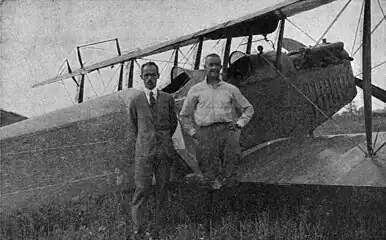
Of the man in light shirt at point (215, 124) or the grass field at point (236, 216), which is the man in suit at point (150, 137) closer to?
the man in light shirt at point (215, 124)

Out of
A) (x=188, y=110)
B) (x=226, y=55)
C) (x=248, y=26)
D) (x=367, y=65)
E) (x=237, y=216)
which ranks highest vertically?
(x=248, y=26)

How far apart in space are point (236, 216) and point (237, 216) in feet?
0.29

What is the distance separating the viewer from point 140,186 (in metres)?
4.23

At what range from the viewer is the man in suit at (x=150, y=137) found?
425 cm

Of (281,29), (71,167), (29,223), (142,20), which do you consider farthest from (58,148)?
(142,20)

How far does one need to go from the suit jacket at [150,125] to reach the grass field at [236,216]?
2.57ft

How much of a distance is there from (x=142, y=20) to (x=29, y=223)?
5352 millimetres

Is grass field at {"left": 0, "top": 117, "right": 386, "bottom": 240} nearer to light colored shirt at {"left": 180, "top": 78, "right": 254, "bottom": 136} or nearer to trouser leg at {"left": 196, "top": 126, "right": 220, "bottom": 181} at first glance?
trouser leg at {"left": 196, "top": 126, "right": 220, "bottom": 181}

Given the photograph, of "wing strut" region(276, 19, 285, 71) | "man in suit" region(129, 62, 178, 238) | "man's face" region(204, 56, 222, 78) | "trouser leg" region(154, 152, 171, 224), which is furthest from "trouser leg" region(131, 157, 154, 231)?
"wing strut" region(276, 19, 285, 71)

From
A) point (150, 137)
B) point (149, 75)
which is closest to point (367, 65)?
point (149, 75)

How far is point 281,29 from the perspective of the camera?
5.83 m

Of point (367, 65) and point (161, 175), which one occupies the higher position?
point (367, 65)

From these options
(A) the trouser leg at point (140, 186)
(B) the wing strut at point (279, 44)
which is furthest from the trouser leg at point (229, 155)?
(B) the wing strut at point (279, 44)

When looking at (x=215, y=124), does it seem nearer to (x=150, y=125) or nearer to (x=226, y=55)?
(x=150, y=125)
